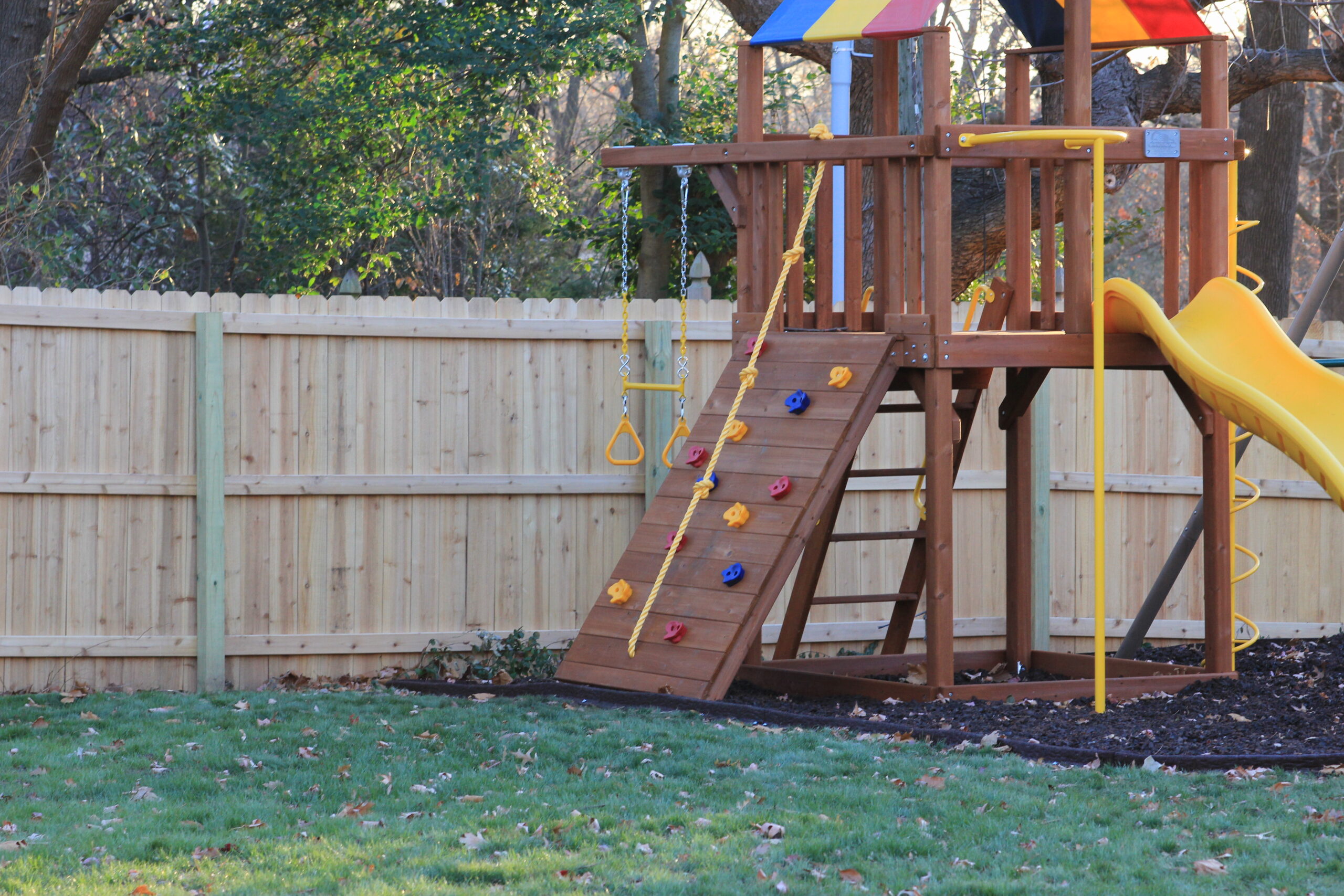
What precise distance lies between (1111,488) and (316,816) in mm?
5219

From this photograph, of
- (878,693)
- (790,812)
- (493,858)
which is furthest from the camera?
(878,693)

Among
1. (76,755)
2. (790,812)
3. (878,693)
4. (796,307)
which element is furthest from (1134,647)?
(76,755)

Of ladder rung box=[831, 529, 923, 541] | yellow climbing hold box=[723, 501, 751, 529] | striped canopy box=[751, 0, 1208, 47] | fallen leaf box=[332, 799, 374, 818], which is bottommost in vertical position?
fallen leaf box=[332, 799, 374, 818]

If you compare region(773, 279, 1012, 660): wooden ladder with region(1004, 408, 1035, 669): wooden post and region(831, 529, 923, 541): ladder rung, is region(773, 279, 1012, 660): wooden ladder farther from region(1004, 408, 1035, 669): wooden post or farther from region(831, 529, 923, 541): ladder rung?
region(1004, 408, 1035, 669): wooden post

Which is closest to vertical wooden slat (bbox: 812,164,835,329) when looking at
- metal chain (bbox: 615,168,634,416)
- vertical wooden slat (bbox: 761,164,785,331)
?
vertical wooden slat (bbox: 761,164,785,331)

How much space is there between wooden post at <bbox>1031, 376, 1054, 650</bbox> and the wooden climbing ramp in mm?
1908

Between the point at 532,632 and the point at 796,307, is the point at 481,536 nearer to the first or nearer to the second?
the point at 532,632

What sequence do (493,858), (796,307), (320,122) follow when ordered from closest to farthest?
(493,858) < (796,307) < (320,122)

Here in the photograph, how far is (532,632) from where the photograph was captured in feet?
24.1

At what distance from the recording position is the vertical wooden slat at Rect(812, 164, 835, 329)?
22.3 feet

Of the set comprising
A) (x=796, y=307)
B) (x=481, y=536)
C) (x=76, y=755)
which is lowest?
(x=76, y=755)

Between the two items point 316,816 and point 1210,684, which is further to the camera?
point 1210,684

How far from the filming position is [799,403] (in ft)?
20.5

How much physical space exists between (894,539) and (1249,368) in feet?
6.09
